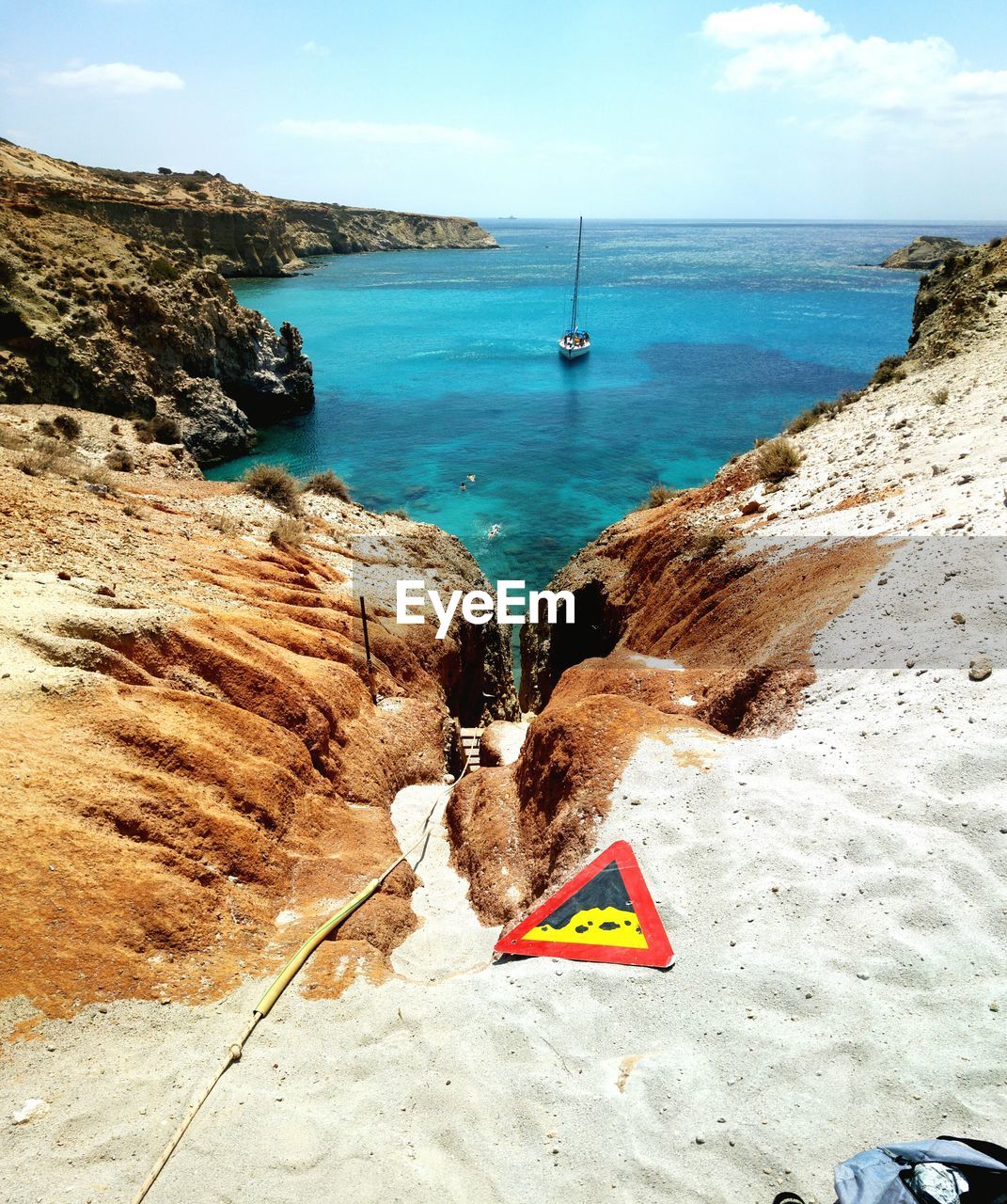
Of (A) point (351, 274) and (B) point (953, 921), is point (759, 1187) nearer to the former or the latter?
(B) point (953, 921)

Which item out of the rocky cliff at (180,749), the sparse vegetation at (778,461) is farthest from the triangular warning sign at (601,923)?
the sparse vegetation at (778,461)

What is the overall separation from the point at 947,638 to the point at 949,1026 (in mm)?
4581

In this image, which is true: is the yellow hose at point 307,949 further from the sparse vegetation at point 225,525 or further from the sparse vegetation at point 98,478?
the sparse vegetation at point 98,478

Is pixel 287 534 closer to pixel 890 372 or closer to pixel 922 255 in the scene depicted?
pixel 890 372

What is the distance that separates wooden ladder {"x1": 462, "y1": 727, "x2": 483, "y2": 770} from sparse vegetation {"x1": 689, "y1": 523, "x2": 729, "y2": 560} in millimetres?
6935

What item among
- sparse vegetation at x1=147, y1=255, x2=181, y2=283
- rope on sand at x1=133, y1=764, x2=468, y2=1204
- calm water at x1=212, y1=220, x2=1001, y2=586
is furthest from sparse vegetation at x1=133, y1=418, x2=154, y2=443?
rope on sand at x1=133, y1=764, x2=468, y2=1204

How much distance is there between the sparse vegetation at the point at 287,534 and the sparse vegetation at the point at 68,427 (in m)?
12.7

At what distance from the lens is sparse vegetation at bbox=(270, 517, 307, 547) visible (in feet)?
56.2

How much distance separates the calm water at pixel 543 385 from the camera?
35.3 meters

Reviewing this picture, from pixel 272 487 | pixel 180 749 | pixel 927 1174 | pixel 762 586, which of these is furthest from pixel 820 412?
pixel 927 1174

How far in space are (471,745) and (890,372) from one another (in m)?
17.9

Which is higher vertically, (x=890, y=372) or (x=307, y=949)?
(x=890, y=372)

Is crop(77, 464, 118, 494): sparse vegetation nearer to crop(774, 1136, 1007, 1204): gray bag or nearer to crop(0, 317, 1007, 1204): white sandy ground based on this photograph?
crop(0, 317, 1007, 1204): white sandy ground

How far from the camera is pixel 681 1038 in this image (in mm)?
4996
